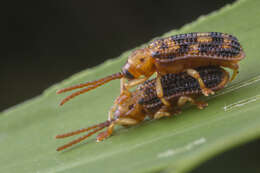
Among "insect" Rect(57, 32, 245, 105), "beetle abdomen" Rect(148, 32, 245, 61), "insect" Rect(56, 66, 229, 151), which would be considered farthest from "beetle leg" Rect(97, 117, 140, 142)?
"beetle abdomen" Rect(148, 32, 245, 61)

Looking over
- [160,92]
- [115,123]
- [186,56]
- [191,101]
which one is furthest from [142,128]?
[186,56]

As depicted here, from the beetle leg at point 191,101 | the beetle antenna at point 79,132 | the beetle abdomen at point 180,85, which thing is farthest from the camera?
the beetle abdomen at point 180,85

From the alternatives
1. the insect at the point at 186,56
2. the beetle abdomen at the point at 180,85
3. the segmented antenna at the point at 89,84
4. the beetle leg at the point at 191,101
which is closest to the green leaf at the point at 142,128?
the beetle leg at the point at 191,101

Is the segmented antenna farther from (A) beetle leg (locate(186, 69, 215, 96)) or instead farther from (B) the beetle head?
(A) beetle leg (locate(186, 69, 215, 96))

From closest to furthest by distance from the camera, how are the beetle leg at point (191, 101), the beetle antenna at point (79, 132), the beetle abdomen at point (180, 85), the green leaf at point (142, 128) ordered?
the green leaf at point (142, 128), the beetle leg at point (191, 101), the beetle antenna at point (79, 132), the beetle abdomen at point (180, 85)

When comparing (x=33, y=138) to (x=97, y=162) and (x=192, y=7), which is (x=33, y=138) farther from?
(x=192, y=7)

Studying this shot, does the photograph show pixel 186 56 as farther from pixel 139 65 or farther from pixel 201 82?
pixel 139 65

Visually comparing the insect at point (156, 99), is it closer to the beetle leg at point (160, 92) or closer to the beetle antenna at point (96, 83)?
the beetle leg at point (160, 92)
